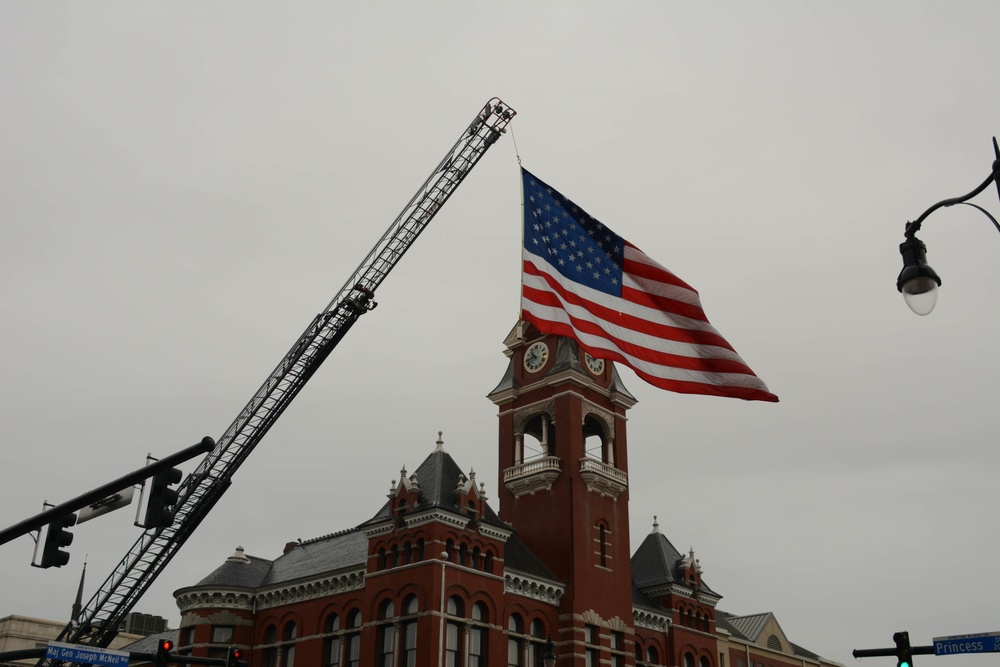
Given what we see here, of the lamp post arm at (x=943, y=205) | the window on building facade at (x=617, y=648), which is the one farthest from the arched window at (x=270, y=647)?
the lamp post arm at (x=943, y=205)

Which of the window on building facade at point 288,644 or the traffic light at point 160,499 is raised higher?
the window on building facade at point 288,644

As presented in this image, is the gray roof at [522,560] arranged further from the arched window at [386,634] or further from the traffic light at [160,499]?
the traffic light at [160,499]

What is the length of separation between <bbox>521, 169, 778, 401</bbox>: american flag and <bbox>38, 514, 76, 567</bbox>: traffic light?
11150 millimetres

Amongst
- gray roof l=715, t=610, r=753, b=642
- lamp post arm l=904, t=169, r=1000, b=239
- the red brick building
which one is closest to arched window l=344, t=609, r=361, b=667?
the red brick building

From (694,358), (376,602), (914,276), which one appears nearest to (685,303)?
(694,358)

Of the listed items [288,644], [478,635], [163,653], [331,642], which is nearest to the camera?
[163,653]

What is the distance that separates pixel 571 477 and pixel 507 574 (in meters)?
8.23

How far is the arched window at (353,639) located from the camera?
5572 cm

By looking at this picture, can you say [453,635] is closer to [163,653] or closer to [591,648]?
[591,648]

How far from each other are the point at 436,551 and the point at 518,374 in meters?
17.8

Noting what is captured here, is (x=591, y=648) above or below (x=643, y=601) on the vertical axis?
below

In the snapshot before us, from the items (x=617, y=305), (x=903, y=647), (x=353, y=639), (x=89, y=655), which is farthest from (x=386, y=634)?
(x=903, y=647)

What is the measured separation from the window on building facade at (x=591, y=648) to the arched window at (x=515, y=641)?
A: 4.07 metres

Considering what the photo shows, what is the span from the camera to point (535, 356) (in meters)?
67.0
